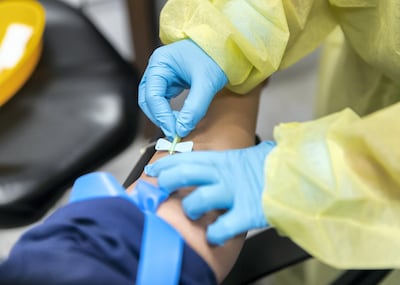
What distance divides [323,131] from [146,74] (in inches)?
10.7

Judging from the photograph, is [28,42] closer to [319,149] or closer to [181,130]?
[181,130]

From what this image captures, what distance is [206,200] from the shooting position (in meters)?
0.61

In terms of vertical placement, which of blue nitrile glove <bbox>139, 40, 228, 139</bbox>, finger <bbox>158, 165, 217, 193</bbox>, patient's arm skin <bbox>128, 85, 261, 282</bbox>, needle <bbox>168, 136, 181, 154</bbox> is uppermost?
blue nitrile glove <bbox>139, 40, 228, 139</bbox>

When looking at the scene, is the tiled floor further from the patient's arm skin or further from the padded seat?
the patient's arm skin

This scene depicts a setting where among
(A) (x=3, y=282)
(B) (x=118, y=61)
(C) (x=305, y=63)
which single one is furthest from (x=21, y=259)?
(C) (x=305, y=63)

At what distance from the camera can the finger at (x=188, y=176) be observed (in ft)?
2.04

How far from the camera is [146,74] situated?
780 millimetres

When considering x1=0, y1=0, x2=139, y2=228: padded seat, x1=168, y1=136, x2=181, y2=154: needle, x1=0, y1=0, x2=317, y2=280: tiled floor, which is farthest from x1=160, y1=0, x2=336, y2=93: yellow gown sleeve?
x1=0, y1=0, x2=317, y2=280: tiled floor

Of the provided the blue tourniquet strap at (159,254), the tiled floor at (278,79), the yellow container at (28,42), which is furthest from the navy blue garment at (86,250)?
the tiled floor at (278,79)

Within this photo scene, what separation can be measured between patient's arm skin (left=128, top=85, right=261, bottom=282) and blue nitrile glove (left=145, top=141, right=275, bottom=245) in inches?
0.6

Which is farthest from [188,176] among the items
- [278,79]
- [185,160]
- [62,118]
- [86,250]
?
[278,79]

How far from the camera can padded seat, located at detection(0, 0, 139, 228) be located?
1.06 m

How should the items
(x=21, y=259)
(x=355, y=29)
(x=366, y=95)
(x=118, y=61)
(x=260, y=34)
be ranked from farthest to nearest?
(x=118, y=61), (x=366, y=95), (x=355, y=29), (x=260, y=34), (x=21, y=259)

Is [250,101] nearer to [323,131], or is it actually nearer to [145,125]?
[323,131]
